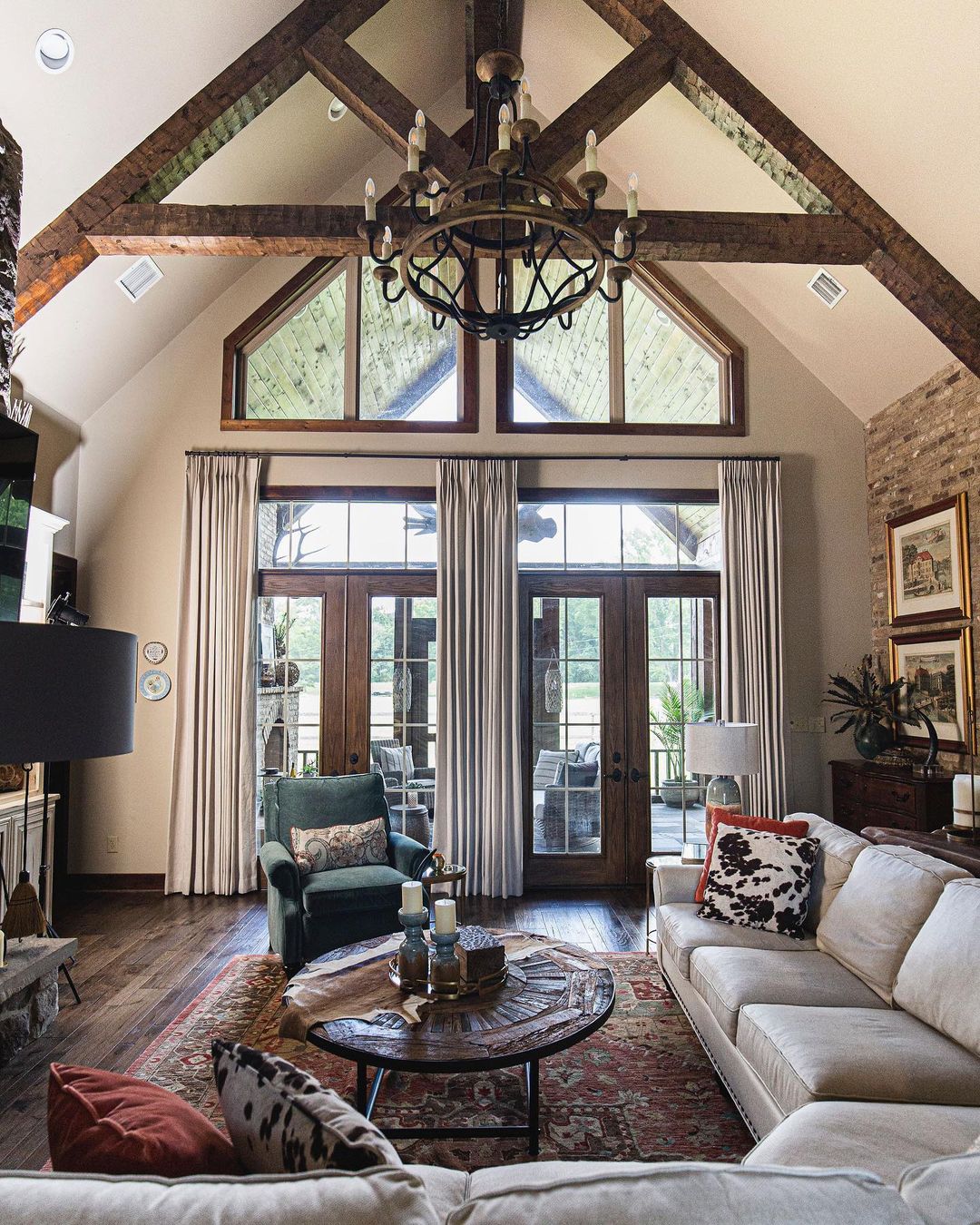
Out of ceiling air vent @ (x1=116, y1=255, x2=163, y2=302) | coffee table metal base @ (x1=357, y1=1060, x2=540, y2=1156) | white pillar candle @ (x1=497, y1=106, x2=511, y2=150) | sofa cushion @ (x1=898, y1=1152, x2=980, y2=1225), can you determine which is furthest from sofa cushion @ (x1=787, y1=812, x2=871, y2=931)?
ceiling air vent @ (x1=116, y1=255, x2=163, y2=302)

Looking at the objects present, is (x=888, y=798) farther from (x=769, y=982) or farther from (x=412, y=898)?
(x=412, y=898)

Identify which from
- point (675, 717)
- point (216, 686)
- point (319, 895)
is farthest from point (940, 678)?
point (216, 686)

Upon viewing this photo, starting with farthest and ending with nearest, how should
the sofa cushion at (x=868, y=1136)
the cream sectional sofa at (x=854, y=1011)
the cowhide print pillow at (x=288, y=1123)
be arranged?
1. the cream sectional sofa at (x=854, y=1011)
2. the sofa cushion at (x=868, y=1136)
3. the cowhide print pillow at (x=288, y=1123)

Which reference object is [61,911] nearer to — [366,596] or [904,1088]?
[366,596]

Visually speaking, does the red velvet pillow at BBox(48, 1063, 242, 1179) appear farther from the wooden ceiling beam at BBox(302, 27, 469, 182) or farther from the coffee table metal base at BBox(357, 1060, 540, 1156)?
the wooden ceiling beam at BBox(302, 27, 469, 182)

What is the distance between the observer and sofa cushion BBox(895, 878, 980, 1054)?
229cm

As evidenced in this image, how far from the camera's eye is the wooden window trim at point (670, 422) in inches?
240

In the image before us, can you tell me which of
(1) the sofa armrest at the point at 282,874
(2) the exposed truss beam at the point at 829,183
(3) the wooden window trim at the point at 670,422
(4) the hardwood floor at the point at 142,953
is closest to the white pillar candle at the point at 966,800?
(4) the hardwood floor at the point at 142,953

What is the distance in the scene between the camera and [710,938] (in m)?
3.32

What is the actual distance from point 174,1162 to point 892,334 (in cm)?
564

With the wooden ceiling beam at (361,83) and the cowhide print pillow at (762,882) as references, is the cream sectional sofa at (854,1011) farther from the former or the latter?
the wooden ceiling beam at (361,83)

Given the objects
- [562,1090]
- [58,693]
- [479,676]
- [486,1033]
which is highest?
[479,676]

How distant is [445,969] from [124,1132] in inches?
65.9

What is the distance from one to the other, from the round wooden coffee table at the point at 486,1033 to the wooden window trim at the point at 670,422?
4150 millimetres
